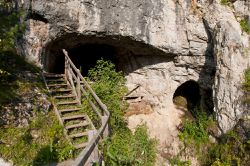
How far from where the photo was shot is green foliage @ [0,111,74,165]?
610 centimetres

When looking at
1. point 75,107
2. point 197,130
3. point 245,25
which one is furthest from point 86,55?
point 245,25

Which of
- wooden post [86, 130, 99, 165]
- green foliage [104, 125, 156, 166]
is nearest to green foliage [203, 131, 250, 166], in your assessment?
green foliage [104, 125, 156, 166]

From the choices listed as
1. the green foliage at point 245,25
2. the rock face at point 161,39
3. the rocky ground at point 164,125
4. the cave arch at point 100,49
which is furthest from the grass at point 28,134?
the green foliage at point 245,25

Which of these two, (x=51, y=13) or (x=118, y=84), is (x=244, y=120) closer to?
(x=118, y=84)

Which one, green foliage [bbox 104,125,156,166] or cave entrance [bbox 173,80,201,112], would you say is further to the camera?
cave entrance [bbox 173,80,201,112]

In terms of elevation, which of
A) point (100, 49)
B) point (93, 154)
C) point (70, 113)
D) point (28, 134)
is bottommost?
point (28, 134)

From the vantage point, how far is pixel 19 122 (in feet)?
22.4

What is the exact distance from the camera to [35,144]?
6.48 metres

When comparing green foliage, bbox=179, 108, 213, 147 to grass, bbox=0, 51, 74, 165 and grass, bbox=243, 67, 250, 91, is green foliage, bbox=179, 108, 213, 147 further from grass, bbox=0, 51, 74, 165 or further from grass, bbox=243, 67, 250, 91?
grass, bbox=0, 51, 74, 165

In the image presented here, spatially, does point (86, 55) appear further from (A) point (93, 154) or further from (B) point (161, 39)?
(A) point (93, 154)

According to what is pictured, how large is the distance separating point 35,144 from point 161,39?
5.88 meters

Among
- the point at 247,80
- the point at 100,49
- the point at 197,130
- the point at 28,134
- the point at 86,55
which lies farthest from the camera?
the point at 86,55

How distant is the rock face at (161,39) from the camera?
30.2ft

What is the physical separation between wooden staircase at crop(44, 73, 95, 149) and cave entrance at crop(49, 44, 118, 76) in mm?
3185
